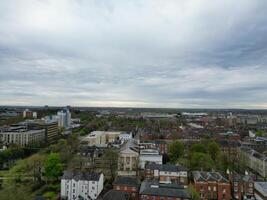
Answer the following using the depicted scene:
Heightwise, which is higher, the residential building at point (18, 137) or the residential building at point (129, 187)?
the residential building at point (18, 137)

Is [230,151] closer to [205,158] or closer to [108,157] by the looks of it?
[205,158]

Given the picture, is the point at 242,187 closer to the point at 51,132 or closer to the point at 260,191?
the point at 260,191

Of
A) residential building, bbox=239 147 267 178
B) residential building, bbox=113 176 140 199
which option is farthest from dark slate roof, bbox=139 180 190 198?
residential building, bbox=239 147 267 178

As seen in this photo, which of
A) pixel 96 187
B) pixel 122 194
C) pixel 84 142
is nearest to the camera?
pixel 122 194

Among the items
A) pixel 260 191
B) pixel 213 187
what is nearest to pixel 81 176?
pixel 213 187

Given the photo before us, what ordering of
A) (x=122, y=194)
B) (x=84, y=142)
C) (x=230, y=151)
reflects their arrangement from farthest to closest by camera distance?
(x=84, y=142) → (x=230, y=151) → (x=122, y=194)

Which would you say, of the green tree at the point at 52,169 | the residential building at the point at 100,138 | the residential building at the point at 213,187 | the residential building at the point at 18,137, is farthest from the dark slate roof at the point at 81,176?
the residential building at the point at 18,137

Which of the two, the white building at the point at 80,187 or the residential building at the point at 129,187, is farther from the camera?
the white building at the point at 80,187

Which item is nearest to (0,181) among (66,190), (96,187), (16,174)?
(16,174)

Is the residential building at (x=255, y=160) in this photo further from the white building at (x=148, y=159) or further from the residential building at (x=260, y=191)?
the white building at (x=148, y=159)
